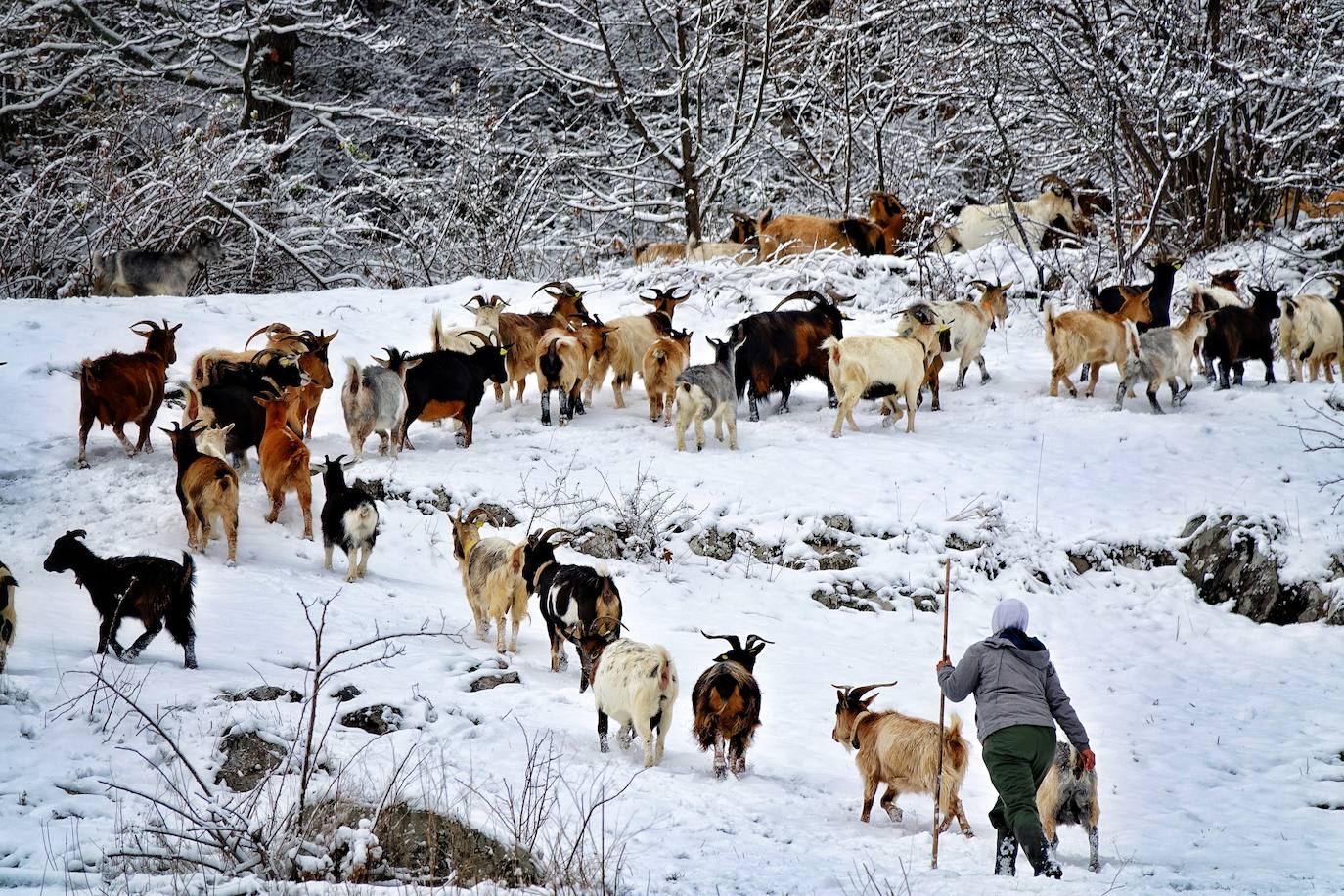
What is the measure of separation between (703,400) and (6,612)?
264 inches

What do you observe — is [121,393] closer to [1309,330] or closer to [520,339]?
[520,339]

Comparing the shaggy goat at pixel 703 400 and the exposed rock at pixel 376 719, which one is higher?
the shaggy goat at pixel 703 400

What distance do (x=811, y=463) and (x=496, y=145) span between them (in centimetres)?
1099

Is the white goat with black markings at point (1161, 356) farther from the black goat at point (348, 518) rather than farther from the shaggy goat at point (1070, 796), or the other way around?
the black goat at point (348, 518)

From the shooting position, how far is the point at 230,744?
251 inches

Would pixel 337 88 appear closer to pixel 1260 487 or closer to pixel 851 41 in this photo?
pixel 851 41

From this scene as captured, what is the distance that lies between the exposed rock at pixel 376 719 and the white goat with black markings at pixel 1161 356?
9.09 metres

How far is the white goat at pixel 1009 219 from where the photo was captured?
19.1 m

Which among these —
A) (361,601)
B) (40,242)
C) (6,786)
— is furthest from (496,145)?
→ (6,786)

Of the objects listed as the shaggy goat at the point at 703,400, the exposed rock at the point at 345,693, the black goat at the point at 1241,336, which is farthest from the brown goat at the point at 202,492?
the black goat at the point at 1241,336

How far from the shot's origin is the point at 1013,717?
5.82 m

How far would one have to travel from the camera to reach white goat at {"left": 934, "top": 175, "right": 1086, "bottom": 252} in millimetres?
19125

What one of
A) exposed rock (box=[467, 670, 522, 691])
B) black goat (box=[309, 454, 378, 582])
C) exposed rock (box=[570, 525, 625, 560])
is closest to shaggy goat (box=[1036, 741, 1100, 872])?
exposed rock (box=[467, 670, 522, 691])

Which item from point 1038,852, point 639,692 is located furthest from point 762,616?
point 1038,852
